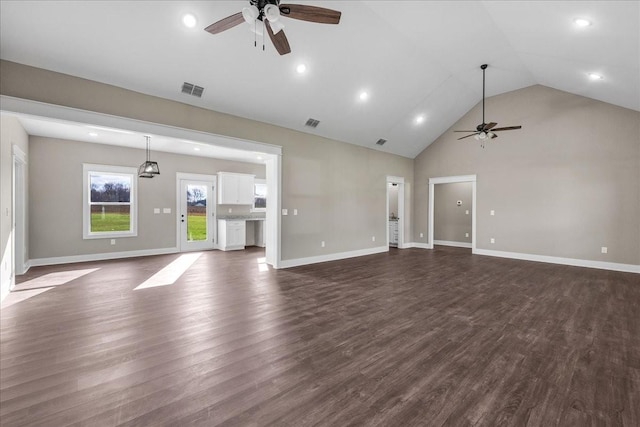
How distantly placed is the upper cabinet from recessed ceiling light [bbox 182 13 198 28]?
5.44 metres

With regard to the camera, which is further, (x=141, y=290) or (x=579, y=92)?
(x=579, y=92)

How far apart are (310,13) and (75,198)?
7.10 m

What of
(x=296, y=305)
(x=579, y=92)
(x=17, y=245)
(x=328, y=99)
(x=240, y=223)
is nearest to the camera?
(x=296, y=305)

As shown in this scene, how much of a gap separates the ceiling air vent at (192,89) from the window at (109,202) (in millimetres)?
4064

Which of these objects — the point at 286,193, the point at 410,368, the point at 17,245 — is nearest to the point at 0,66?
the point at 17,245

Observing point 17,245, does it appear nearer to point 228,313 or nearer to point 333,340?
point 228,313

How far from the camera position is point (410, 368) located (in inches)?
92.2

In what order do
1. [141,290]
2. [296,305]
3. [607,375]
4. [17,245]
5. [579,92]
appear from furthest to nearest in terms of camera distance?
[579,92]
[17,245]
[141,290]
[296,305]
[607,375]

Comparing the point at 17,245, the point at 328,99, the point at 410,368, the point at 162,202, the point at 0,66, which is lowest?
the point at 410,368

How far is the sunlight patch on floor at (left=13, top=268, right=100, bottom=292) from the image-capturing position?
183 inches

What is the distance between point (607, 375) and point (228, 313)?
360cm

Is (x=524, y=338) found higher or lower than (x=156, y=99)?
lower

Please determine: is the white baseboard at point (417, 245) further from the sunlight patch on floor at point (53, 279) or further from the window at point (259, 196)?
the sunlight patch on floor at point (53, 279)

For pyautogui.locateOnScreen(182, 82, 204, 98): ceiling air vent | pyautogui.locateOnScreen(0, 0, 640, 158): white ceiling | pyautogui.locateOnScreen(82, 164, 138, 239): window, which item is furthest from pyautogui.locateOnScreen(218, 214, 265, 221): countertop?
pyautogui.locateOnScreen(182, 82, 204, 98): ceiling air vent
